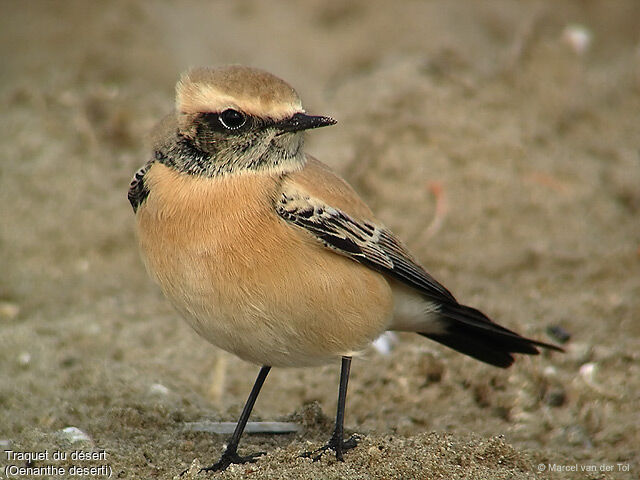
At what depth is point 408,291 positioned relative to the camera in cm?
590

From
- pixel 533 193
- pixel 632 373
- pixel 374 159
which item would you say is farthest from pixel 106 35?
pixel 632 373

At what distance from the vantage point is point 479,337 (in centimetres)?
623

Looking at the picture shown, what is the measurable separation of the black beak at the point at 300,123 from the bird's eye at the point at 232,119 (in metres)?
0.20

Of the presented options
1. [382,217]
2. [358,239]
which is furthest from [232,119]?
[382,217]

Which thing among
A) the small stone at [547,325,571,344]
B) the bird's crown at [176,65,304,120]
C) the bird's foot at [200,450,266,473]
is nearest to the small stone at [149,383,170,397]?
the bird's foot at [200,450,266,473]

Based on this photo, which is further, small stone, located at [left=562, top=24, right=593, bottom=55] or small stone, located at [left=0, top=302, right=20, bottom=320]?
small stone, located at [left=562, top=24, right=593, bottom=55]

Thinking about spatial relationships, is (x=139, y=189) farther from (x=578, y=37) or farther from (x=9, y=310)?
(x=578, y=37)

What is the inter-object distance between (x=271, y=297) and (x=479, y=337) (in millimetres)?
1886

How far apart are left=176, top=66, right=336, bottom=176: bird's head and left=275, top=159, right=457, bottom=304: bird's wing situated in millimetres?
214

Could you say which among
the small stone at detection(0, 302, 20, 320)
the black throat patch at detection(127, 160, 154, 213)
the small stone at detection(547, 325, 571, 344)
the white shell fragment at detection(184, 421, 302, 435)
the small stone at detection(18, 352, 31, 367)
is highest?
the black throat patch at detection(127, 160, 154, 213)

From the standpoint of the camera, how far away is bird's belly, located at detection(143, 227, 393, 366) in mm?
4922

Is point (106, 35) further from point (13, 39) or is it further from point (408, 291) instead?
point (408, 291)

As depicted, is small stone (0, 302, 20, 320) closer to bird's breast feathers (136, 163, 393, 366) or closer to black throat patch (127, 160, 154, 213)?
black throat patch (127, 160, 154, 213)

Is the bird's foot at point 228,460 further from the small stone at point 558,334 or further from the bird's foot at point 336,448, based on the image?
the small stone at point 558,334
